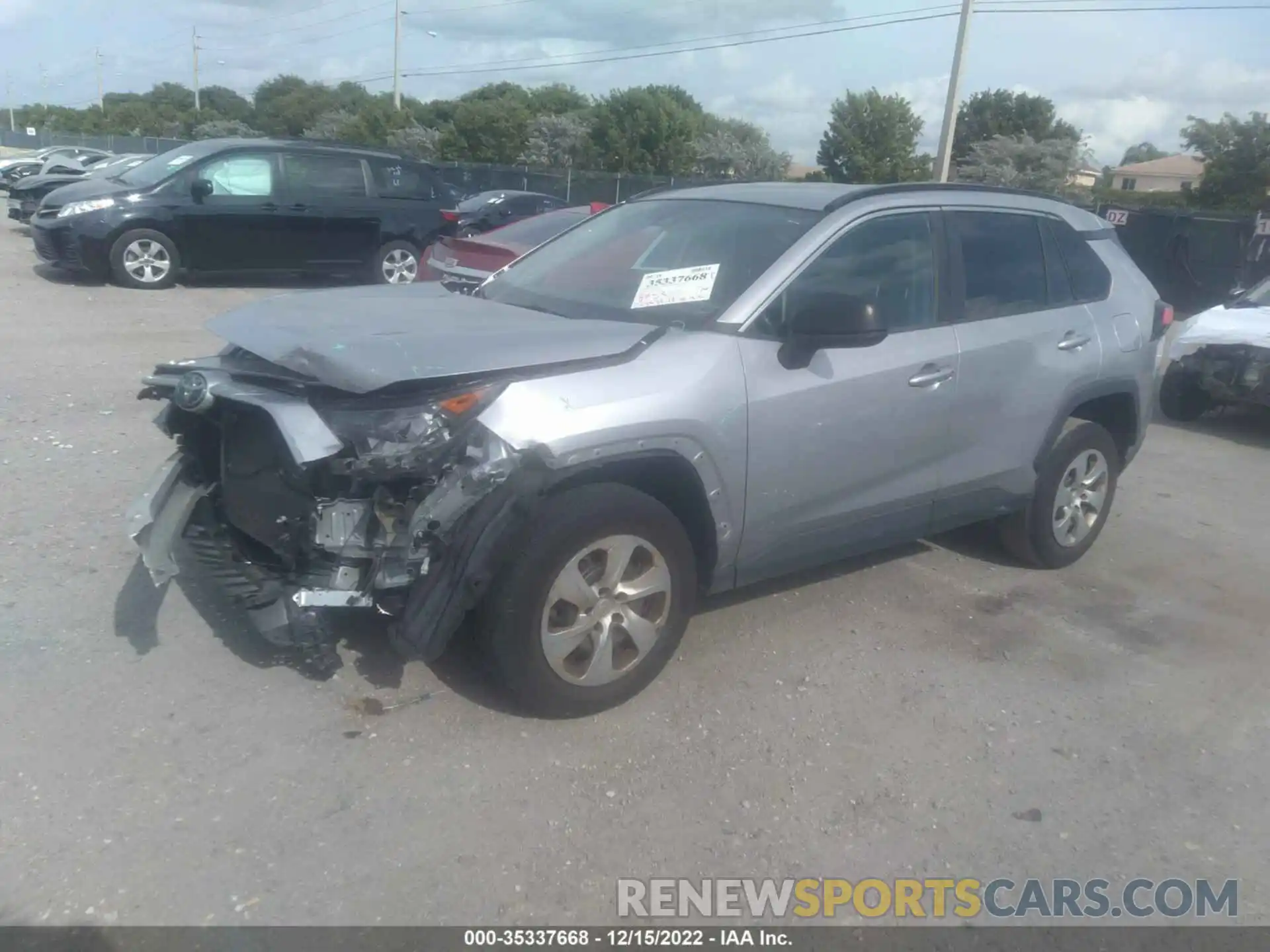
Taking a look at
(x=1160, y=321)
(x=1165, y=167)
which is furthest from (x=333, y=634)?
(x=1165, y=167)

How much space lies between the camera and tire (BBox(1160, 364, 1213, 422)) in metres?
9.66

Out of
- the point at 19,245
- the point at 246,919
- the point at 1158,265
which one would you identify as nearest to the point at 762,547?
the point at 246,919

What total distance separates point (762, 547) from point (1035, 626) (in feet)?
5.28

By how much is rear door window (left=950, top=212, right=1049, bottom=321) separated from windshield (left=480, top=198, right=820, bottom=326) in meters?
0.92

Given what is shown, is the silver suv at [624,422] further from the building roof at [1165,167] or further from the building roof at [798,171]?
the building roof at [1165,167]

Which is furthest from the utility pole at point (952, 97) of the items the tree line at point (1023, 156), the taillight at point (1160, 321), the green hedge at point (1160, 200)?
the taillight at point (1160, 321)

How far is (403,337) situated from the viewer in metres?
3.80

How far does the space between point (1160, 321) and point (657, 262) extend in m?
3.01

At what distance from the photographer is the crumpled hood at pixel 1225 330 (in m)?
9.05

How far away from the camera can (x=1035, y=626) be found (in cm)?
506

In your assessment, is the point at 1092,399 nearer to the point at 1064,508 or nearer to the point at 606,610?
the point at 1064,508

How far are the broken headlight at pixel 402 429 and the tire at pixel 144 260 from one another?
1057 centimetres
